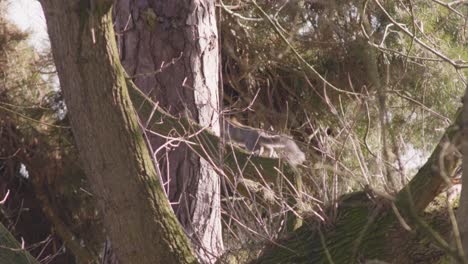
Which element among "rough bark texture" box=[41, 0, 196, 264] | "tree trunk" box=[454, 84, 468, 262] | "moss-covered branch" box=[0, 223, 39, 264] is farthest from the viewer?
"moss-covered branch" box=[0, 223, 39, 264]

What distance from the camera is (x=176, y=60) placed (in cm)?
443

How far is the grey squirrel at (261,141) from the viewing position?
11.8 ft

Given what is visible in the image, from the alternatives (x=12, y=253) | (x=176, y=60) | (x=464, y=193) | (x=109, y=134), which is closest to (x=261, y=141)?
(x=176, y=60)

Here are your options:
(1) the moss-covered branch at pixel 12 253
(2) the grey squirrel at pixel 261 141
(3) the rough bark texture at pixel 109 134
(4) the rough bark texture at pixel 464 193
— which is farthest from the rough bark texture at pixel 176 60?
(4) the rough bark texture at pixel 464 193

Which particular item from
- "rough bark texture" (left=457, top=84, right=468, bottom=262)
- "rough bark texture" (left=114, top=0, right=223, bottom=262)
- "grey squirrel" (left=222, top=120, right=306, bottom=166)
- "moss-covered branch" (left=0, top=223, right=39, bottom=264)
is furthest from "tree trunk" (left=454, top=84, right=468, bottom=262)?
"rough bark texture" (left=114, top=0, right=223, bottom=262)

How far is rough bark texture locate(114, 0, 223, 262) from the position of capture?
443 centimetres

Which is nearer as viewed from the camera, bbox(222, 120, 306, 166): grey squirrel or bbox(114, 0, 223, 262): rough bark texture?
bbox(222, 120, 306, 166): grey squirrel

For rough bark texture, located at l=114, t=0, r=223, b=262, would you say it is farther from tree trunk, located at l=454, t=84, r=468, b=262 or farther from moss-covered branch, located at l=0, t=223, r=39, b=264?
tree trunk, located at l=454, t=84, r=468, b=262

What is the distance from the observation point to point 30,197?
6758 millimetres

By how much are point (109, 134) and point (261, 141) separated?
52.4 inches

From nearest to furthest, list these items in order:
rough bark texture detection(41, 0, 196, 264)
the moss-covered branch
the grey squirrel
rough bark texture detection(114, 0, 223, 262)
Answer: rough bark texture detection(41, 0, 196, 264) < the moss-covered branch < the grey squirrel < rough bark texture detection(114, 0, 223, 262)

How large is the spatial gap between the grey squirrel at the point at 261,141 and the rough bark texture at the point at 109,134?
3.13ft

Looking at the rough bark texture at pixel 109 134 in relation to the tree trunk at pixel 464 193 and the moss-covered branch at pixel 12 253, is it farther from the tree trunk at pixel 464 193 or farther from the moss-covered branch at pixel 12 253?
the tree trunk at pixel 464 193

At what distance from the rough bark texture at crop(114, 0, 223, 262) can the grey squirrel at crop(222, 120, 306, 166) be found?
416 mm
